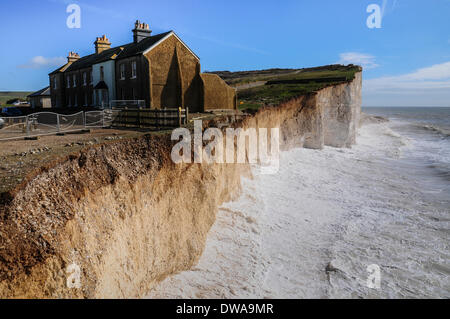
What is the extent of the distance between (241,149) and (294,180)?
489 centimetres

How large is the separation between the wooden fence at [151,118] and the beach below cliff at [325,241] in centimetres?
506

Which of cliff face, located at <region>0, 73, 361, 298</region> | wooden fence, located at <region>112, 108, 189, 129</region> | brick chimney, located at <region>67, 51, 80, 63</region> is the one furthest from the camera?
brick chimney, located at <region>67, 51, 80, 63</region>

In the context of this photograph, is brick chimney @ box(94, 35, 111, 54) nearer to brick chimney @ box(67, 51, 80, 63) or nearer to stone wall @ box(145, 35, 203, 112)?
brick chimney @ box(67, 51, 80, 63)

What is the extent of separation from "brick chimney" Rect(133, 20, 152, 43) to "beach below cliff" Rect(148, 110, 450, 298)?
19.0 meters

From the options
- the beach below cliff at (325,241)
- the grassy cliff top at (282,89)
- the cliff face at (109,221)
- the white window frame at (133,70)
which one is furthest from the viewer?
the grassy cliff top at (282,89)

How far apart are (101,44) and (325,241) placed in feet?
110

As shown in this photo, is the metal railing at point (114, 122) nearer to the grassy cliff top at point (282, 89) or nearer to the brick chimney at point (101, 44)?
the grassy cliff top at point (282, 89)

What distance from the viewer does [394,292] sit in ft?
32.5

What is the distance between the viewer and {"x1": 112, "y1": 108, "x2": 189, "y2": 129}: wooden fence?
1603cm

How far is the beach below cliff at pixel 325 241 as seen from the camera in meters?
10.2

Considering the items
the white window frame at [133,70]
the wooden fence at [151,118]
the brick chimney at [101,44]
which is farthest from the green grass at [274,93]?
the brick chimney at [101,44]

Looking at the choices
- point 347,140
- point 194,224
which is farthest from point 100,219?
point 347,140

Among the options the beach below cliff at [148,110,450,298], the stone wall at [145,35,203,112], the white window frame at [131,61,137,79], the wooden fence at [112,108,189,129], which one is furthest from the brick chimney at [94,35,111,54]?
the beach below cliff at [148,110,450,298]

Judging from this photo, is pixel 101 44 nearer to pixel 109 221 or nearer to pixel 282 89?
pixel 282 89
